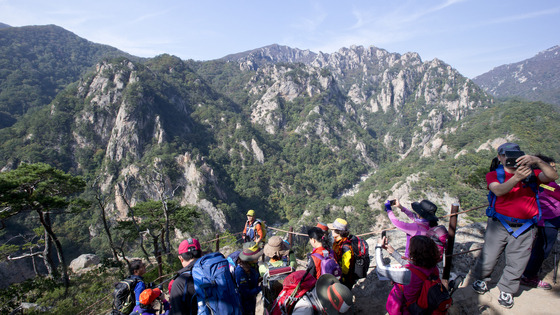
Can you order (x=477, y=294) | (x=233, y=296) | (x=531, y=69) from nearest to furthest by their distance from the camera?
1. (x=233, y=296)
2. (x=477, y=294)
3. (x=531, y=69)

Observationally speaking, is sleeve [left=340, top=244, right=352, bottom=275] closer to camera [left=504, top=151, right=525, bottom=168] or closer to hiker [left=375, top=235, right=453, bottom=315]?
hiker [left=375, top=235, right=453, bottom=315]

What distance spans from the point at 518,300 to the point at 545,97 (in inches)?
7254

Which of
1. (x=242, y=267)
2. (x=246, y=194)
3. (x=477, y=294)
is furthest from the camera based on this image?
(x=246, y=194)

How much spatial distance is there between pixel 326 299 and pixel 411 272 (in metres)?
0.85

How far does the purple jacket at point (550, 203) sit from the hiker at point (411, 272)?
7.20 feet

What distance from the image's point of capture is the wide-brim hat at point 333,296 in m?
1.74

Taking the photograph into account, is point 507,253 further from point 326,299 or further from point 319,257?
point 326,299

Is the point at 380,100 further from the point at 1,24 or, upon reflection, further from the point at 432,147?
the point at 1,24

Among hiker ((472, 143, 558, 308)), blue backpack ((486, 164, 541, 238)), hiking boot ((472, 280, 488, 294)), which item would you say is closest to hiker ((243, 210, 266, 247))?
hiking boot ((472, 280, 488, 294))

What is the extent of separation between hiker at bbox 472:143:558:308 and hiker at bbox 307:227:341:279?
1978mm

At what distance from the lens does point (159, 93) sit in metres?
74.3

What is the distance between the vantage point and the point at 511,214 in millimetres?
2732

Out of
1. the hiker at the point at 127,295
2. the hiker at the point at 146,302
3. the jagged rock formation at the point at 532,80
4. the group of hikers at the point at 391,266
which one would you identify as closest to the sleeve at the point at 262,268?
the group of hikers at the point at 391,266

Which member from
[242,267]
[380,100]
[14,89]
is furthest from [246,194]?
[380,100]
